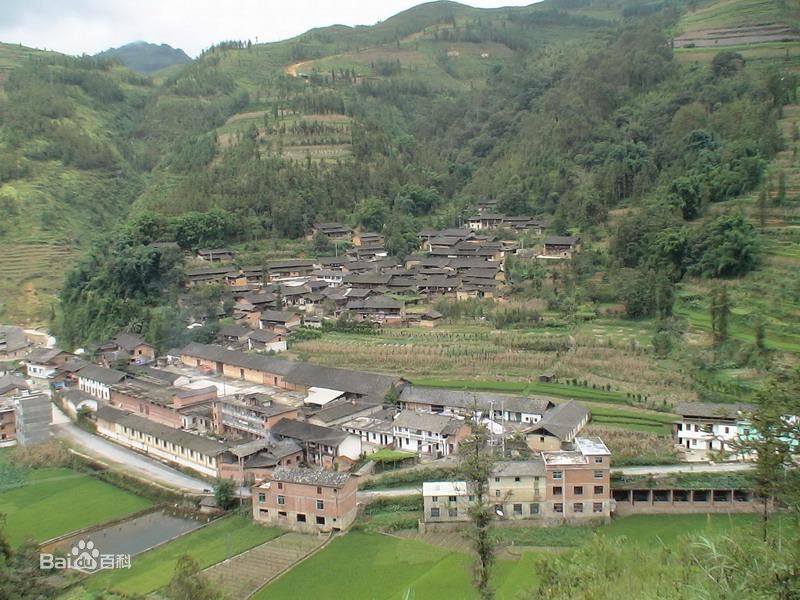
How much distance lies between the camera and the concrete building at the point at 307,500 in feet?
50.7

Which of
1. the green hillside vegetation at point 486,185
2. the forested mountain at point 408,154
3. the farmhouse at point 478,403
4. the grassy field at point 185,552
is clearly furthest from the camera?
the forested mountain at point 408,154

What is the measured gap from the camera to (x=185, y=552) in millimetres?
14969

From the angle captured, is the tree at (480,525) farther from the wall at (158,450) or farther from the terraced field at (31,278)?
the terraced field at (31,278)

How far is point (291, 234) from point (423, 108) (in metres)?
33.4

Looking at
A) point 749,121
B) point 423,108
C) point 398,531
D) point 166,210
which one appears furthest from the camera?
point 423,108

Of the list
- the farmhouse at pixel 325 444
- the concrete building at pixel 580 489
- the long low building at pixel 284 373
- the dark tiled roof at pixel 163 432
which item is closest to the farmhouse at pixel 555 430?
the concrete building at pixel 580 489

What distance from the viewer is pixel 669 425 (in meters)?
18.5

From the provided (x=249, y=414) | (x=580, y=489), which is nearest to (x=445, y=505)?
(x=580, y=489)

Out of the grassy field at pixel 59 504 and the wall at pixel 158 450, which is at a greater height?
the wall at pixel 158 450

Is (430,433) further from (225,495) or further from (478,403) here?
(225,495)

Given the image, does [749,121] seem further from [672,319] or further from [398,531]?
[398,531]

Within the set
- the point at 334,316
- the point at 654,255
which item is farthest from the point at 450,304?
the point at 654,255

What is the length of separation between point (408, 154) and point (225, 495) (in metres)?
38.5

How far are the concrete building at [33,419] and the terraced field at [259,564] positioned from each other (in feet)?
35.2
